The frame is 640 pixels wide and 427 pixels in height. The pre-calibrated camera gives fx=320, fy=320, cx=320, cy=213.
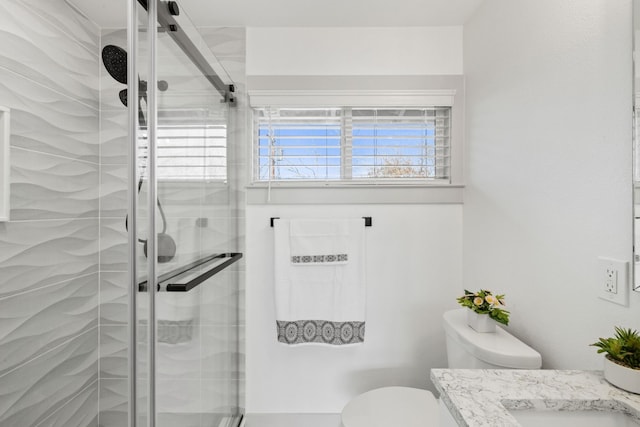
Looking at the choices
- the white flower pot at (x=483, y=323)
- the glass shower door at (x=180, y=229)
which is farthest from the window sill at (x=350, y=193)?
the white flower pot at (x=483, y=323)

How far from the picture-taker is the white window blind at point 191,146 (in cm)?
91

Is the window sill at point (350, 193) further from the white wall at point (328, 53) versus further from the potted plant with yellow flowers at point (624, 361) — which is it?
the potted plant with yellow flowers at point (624, 361)

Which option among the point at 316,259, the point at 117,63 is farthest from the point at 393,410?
the point at 117,63

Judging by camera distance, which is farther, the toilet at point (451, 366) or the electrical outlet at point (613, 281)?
the toilet at point (451, 366)

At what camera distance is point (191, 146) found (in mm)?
1091

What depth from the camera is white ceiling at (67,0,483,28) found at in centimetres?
154

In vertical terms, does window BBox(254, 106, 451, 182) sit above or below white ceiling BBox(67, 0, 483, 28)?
below

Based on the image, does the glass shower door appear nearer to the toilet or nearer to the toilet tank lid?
the toilet

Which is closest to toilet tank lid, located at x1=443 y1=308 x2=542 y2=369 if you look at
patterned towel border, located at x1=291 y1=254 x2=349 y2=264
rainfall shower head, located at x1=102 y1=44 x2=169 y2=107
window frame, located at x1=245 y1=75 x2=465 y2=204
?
patterned towel border, located at x1=291 y1=254 x2=349 y2=264

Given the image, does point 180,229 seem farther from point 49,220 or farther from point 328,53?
point 328,53

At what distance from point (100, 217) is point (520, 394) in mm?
1027

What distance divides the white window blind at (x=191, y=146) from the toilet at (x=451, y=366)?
1.06 metres

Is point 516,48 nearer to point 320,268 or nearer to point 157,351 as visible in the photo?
point 320,268

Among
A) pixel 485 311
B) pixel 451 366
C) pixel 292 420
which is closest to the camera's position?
pixel 485 311
